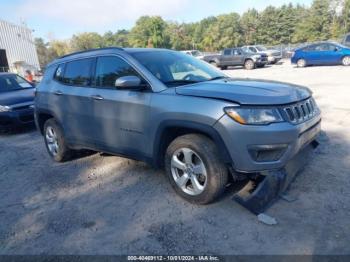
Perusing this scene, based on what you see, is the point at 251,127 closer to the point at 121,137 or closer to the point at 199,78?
the point at 199,78

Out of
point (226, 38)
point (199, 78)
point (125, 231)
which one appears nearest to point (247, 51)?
point (199, 78)

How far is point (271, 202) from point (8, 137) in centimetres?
713

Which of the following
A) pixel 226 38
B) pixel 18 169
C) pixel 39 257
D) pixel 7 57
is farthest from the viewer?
pixel 226 38

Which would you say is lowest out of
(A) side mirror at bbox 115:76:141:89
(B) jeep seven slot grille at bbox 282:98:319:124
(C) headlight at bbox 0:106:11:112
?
(C) headlight at bbox 0:106:11:112

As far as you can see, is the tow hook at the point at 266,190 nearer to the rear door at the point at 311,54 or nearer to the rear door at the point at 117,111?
the rear door at the point at 117,111

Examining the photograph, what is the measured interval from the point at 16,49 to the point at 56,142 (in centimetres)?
2671

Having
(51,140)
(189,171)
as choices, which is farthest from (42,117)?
(189,171)

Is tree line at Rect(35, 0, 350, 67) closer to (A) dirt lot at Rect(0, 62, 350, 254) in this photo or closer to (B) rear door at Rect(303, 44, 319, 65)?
(B) rear door at Rect(303, 44, 319, 65)

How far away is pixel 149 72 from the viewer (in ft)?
13.4

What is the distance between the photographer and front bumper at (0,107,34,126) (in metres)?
8.35

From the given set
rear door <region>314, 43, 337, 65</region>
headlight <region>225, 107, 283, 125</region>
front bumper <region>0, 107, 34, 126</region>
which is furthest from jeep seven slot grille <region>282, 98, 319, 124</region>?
rear door <region>314, 43, 337, 65</region>

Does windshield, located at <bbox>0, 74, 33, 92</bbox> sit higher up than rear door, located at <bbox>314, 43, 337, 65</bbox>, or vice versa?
windshield, located at <bbox>0, 74, 33, 92</bbox>

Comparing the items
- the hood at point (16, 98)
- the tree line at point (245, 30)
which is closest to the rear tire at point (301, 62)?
the hood at point (16, 98)

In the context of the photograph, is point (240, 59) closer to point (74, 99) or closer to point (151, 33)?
point (74, 99)
